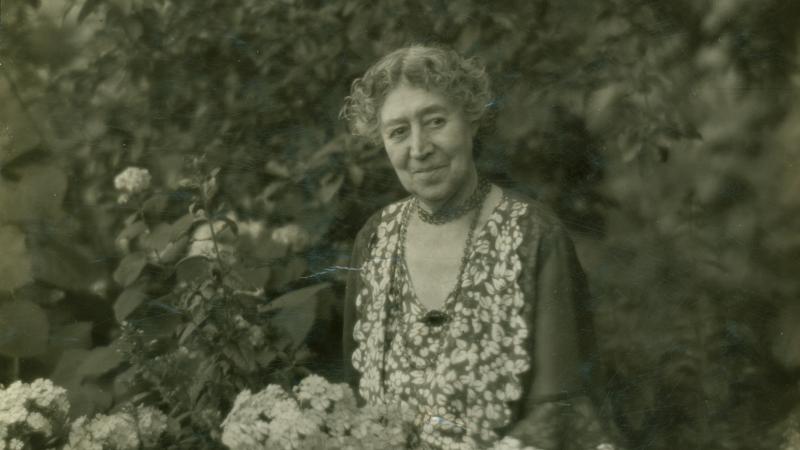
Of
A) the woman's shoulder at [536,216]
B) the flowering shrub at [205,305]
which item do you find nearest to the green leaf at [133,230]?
the flowering shrub at [205,305]

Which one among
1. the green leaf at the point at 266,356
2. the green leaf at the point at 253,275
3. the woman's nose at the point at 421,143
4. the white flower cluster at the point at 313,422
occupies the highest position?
the woman's nose at the point at 421,143

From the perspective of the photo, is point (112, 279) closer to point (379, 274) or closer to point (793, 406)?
point (379, 274)

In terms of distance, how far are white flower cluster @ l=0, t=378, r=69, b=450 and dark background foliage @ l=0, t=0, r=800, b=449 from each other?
0.61 m

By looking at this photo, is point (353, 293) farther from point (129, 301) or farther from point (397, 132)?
point (129, 301)

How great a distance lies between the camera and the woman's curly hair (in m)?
1.69

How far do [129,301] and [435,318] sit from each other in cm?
78

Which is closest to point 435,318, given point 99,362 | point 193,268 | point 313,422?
point 313,422

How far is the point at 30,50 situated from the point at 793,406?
1.97 meters

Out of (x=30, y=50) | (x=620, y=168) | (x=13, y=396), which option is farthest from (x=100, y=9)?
(x=620, y=168)

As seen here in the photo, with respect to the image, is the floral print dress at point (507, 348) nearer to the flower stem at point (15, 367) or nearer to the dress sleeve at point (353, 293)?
the dress sleeve at point (353, 293)

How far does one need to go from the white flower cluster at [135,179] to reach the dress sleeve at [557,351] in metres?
0.94

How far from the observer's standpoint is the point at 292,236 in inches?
75.3

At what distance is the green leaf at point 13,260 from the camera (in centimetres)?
207

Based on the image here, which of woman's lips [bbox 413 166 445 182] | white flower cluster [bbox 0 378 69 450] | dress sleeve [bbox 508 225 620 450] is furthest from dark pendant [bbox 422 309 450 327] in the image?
white flower cluster [bbox 0 378 69 450]
